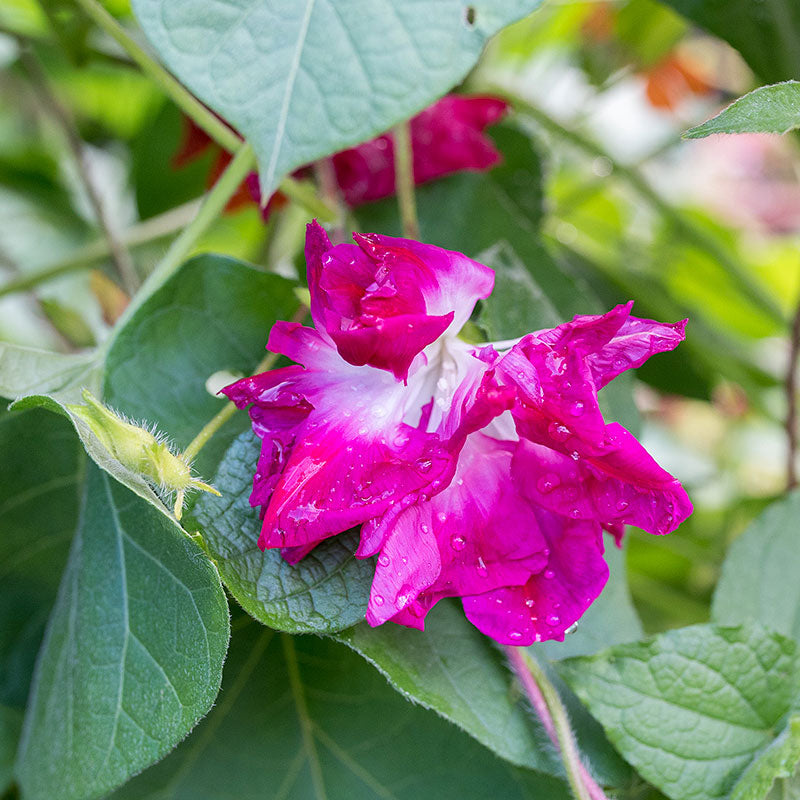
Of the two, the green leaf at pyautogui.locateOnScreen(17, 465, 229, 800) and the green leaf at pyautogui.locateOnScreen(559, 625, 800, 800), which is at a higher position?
the green leaf at pyautogui.locateOnScreen(17, 465, 229, 800)

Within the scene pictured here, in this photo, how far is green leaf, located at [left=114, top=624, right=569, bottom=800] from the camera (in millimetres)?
365

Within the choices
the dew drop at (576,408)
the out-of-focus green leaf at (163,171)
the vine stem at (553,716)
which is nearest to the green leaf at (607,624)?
the vine stem at (553,716)

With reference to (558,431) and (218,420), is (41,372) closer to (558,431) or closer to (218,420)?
(218,420)

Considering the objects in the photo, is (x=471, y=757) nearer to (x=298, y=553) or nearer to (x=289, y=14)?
(x=298, y=553)

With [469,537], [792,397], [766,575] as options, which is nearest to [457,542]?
[469,537]

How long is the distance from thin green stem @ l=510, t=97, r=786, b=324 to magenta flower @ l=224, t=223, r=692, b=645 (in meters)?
0.32

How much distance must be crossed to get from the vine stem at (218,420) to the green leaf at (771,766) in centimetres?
23

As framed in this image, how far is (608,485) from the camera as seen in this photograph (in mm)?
282

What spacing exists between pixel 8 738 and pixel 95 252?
0.29 meters

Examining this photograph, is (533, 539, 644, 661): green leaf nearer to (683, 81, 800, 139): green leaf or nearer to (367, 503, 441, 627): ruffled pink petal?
(367, 503, 441, 627): ruffled pink petal

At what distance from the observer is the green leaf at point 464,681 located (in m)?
0.30

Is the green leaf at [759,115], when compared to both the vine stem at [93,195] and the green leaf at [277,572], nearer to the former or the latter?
the green leaf at [277,572]

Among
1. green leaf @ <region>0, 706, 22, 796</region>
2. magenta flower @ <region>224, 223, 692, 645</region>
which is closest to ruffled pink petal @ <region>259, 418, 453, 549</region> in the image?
magenta flower @ <region>224, 223, 692, 645</region>

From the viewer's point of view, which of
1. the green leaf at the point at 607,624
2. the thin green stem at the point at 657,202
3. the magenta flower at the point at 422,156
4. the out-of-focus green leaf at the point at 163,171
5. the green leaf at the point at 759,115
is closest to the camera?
the green leaf at the point at 759,115
